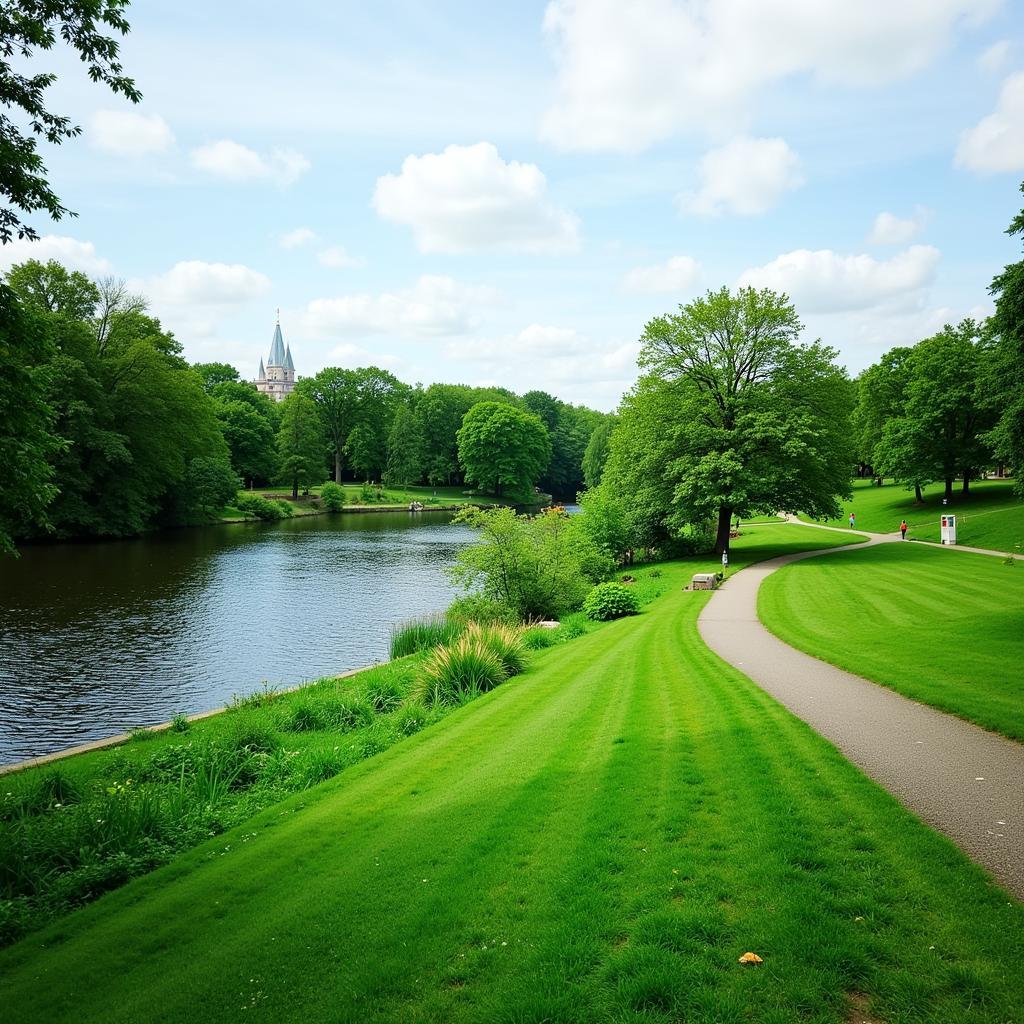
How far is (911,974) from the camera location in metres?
4.11

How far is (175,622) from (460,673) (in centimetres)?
1555

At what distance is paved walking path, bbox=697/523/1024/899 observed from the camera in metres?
5.85

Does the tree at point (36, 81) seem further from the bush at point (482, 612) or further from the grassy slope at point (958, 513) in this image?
the grassy slope at point (958, 513)

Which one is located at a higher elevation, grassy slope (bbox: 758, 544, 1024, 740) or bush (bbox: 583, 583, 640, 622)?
grassy slope (bbox: 758, 544, 1024, 740)

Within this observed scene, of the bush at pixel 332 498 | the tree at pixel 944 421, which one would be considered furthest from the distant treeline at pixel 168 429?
the tree at pixel 944 421


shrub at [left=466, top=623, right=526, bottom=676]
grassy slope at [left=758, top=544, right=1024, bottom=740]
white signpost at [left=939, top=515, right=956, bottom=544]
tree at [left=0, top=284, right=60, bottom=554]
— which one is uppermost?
tree at [left=0, top=284, right=60, bottom=554]

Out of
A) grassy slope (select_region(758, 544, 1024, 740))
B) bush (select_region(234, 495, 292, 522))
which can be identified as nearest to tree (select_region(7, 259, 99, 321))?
bush (select_region(234, 495, 292, 522))

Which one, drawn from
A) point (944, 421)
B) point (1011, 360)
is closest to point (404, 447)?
point (944, 421)

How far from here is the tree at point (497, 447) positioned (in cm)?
9962

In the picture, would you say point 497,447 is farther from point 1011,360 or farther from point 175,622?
point 1011,360

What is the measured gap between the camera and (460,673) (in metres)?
14.6

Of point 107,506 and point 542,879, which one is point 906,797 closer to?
point 542,879

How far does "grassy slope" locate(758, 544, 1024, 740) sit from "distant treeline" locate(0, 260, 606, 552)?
42.4ft

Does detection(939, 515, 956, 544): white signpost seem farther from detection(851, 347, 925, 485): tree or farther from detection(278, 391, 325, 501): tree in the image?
detection(278, 391, 325, 501): tree
